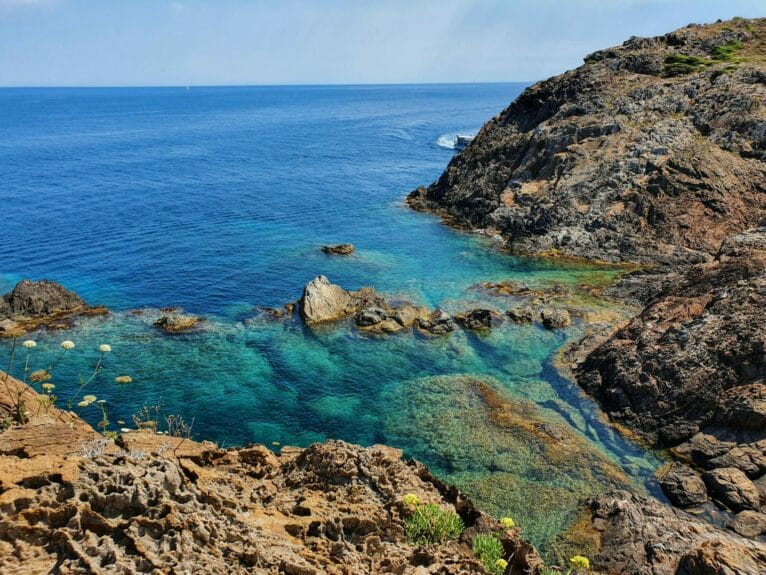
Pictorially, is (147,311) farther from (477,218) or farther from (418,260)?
(477,218)

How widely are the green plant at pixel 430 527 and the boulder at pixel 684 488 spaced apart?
15696 mm

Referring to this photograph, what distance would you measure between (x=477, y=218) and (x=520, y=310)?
33942mm

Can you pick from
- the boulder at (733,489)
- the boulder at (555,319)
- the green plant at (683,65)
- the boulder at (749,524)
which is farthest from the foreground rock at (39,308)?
the green plant at (683,65)

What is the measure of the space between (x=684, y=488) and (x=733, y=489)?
7.02 feet

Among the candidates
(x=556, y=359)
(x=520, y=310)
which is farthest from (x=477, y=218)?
(x=556, y=359)

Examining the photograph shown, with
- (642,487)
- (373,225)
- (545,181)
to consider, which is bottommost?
(642,487)

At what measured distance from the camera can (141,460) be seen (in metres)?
14.0

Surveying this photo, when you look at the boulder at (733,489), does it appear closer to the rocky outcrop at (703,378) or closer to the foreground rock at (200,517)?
the rocky outcrop at (703,378)

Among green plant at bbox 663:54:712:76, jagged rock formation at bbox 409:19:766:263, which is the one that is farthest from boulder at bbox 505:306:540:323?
green plant at bbox 663:54:712:76

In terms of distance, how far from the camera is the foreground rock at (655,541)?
60.2 feet

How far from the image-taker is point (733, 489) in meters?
27.0

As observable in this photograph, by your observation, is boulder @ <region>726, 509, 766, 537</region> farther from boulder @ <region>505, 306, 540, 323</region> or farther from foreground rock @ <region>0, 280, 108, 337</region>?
foreground rock @ <region>0, 280, 108, 337</region>

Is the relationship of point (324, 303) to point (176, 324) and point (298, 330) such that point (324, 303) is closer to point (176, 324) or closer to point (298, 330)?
point (298, 330)

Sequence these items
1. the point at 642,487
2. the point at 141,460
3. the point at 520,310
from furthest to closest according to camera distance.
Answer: the point at 520,310 → the point at 642,487 → the point at 141,460
